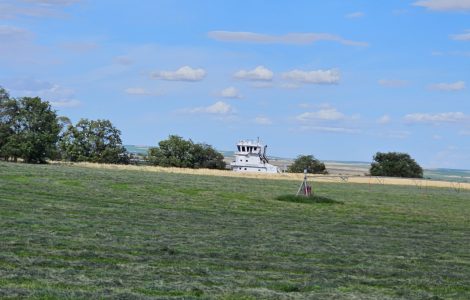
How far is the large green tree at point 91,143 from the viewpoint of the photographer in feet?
351

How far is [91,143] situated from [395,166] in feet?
155

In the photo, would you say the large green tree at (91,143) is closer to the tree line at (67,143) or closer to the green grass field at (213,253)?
the tree line at (67,143)

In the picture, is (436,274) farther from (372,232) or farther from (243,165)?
(243,165)

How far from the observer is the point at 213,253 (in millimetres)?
15945

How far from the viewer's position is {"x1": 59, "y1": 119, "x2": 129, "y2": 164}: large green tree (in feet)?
351

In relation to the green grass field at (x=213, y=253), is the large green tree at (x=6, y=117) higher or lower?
higher

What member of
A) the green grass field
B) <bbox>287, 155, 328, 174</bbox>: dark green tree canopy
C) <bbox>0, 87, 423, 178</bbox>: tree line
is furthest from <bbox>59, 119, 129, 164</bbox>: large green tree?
the green grass field

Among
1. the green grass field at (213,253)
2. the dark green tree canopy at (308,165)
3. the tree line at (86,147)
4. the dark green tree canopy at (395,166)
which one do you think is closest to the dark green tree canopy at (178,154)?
the tree line at (86,147)

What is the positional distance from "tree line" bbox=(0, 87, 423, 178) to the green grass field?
5914 centimetres

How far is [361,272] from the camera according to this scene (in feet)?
48.1

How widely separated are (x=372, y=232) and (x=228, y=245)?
8.39 m

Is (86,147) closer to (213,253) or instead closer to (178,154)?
(178,154)

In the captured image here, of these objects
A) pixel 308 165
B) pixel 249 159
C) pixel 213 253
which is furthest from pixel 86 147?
pixel 213 253

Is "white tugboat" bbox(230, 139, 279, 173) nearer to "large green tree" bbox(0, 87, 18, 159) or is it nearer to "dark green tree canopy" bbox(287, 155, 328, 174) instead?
"dark green tree canopy" bbox(287, 155, 328, 174)
